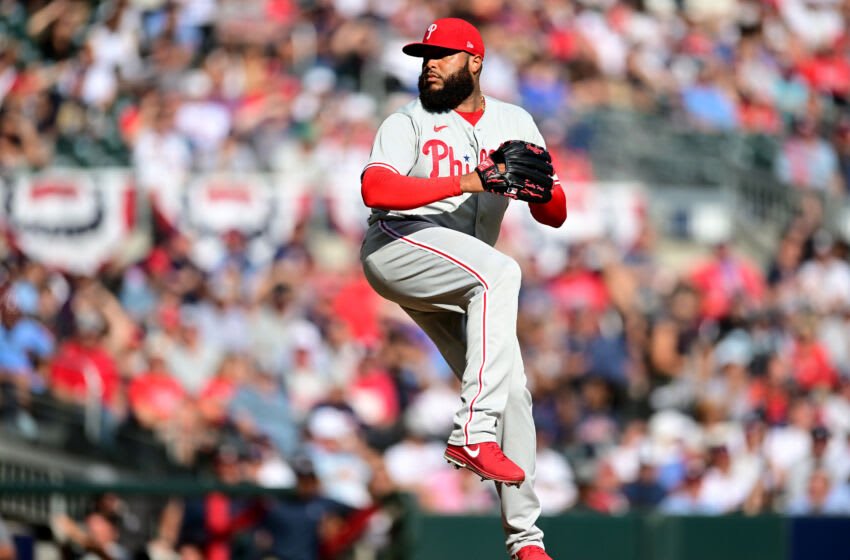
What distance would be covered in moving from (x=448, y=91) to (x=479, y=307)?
0.77 meters

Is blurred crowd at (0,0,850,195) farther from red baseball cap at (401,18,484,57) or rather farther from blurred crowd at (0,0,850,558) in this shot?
red baseball cap at (401,18,484,57)

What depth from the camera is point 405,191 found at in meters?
5.07

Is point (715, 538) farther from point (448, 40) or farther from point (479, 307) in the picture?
point (448, 40)

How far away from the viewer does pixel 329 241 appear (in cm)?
1255

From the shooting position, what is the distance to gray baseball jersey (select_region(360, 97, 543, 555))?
5.23 m

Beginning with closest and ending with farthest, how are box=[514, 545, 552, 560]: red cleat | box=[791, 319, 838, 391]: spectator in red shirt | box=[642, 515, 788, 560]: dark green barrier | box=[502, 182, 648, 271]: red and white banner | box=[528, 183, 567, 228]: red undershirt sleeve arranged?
box=[514, 545, 552, 560]: red cleat, box=[528, 183, 567, 228]: red undershirt sleeve, box=[642, 515, 788, 560]: dark green barrier, box=[791, 319, 838, 391]: spectator in red shirt, box=[502, 182, 648, 271]: red and white banner

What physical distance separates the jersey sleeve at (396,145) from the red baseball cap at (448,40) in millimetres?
242

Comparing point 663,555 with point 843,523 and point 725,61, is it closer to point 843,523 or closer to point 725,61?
point 843,523

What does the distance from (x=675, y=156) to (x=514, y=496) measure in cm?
849

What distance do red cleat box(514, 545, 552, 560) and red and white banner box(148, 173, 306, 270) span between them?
7.14m

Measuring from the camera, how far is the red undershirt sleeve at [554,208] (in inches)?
215

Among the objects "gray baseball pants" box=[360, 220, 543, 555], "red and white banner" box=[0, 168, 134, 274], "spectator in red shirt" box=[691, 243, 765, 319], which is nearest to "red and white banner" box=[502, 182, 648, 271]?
"spectator in red shirt" box=[691, 243, 765, 319]

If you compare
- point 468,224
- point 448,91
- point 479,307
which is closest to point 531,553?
point 479,307

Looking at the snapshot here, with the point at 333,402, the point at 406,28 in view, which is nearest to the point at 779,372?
the point at 333,402
